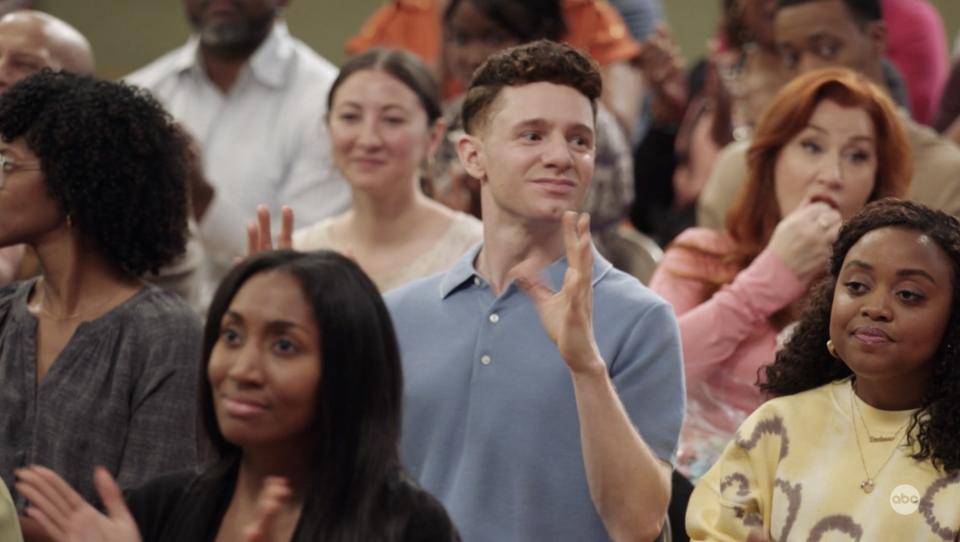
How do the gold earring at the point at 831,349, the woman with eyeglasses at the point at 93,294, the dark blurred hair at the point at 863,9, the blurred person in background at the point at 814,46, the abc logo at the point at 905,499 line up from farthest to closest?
the dark blurred hair at the point at 863,9 < the blurred person in background at the point at 814,46 < the woman with eyeglasses at the point at 93,294 < the gold earring at the point at 831,349 < the abc logo at the point at 905,499

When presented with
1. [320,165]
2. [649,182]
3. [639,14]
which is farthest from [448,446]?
[639,14]

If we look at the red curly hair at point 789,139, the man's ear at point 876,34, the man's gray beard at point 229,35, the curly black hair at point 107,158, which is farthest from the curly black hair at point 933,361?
the man's gray beard at point 229,35

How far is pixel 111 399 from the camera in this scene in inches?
127

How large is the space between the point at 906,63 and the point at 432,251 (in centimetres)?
203

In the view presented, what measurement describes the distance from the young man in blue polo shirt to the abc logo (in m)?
0.35

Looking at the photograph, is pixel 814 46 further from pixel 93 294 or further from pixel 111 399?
pixel 111 399

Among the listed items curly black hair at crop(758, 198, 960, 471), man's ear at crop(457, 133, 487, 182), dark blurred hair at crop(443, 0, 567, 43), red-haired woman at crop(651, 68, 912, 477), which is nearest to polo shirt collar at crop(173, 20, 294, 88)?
dark blurred hair at crop(443, 0, 567, 43)

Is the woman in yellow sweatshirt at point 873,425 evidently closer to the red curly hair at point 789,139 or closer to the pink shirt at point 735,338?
the pink shirt at point 735,338

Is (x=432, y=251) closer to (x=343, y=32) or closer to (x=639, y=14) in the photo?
(x=639, y=14)

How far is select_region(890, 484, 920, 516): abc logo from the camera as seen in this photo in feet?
9.16

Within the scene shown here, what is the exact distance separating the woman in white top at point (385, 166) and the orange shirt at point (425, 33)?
1392 millimetres

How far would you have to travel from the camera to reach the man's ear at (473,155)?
10.6ft

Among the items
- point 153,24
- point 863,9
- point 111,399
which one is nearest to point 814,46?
point 863,9

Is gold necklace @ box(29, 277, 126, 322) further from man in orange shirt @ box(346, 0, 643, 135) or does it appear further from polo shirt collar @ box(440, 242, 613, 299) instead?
man in orange shirt @ box(346, 0, 643, 135)
